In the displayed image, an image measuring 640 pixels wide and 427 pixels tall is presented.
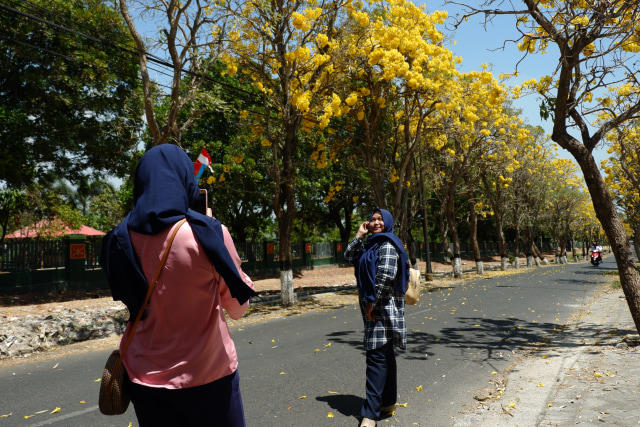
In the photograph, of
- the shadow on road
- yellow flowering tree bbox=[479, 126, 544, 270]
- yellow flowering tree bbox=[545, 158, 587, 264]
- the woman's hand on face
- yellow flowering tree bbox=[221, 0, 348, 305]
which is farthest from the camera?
yellow flowering tree bbox=[545, 158, 587, 264]

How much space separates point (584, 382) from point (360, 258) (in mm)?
3136

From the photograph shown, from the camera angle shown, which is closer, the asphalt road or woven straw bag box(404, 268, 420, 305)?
woven straw bag box(404, 268, 420, 305)

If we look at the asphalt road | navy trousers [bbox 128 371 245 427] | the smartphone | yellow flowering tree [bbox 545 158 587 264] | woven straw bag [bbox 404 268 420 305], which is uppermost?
yellow flowering tree [bbox 545 158 587 264]

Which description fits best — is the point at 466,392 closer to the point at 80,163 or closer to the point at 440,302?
the point at 440,302

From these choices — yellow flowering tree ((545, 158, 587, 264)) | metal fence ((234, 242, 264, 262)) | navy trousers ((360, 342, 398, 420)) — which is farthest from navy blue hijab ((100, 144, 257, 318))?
yellow flowering tree ((545, 158, 587, 264))

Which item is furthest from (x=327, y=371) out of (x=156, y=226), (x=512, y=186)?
(x=512, y=186)

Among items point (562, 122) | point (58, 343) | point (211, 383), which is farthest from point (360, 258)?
point (58, 343)

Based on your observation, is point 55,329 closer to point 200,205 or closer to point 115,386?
point 115,386

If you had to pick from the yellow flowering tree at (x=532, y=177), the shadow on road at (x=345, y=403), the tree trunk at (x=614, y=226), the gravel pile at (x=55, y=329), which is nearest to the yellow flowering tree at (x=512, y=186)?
the yellow flowering tree at (x=532, y=177)

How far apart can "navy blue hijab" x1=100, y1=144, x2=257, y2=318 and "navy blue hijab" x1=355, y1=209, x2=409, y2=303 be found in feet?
7.39

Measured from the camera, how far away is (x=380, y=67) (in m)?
16.0

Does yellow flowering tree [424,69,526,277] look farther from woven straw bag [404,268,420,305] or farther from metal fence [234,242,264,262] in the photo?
woven straw bag [404,268,420,305]

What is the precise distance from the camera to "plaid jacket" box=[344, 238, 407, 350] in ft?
13.5

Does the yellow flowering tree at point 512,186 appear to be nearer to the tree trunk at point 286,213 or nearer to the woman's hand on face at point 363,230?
the tree trunk at point 286,213
